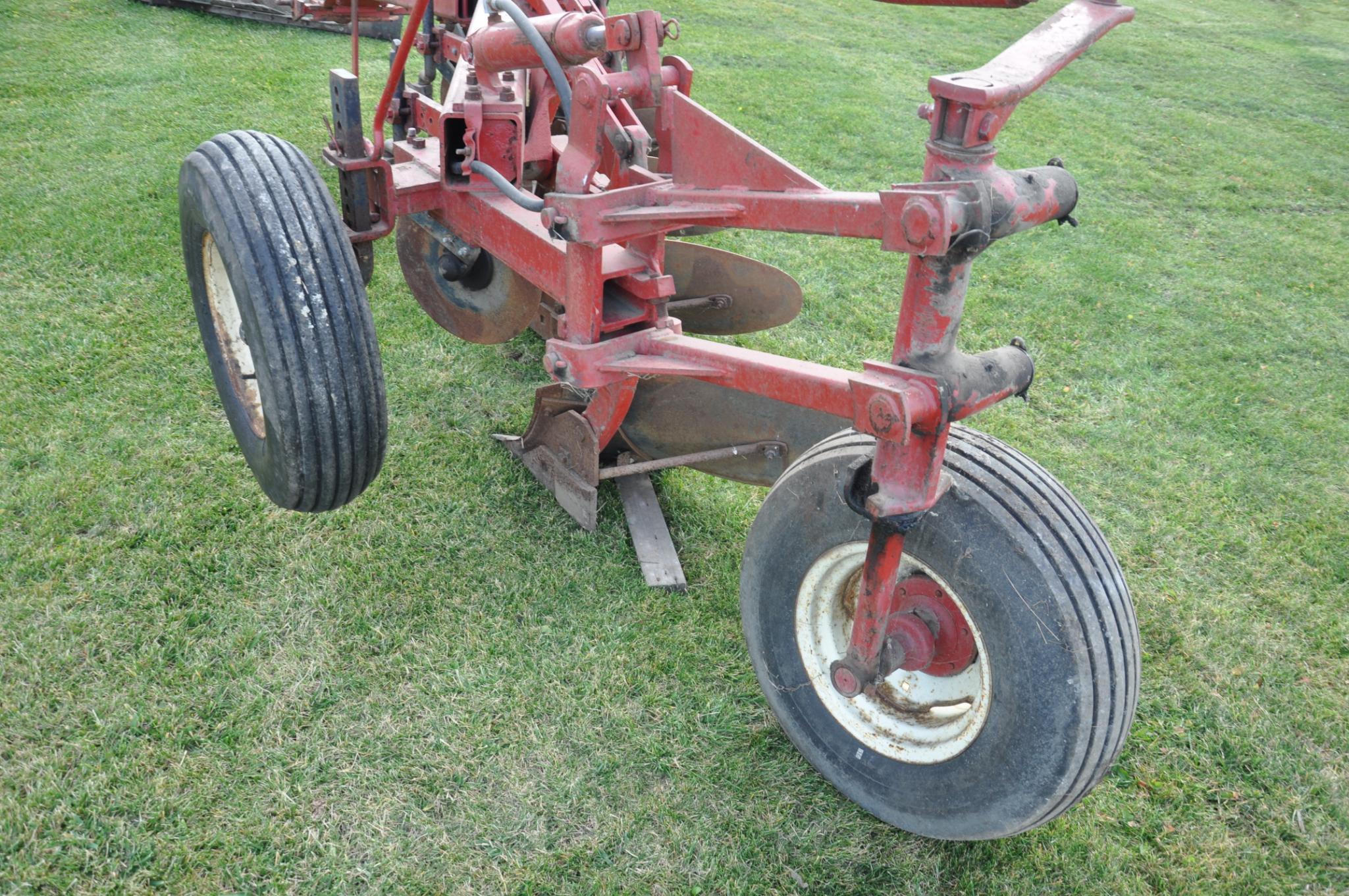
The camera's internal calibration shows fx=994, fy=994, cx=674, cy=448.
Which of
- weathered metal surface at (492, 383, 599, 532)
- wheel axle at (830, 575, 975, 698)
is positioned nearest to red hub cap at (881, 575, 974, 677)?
wheel axle at (830, 575, 975, 698)

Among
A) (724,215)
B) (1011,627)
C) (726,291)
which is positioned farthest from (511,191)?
(1011,627)

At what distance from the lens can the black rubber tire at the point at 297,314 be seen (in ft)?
7.91

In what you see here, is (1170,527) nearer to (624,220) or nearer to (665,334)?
(665,334)

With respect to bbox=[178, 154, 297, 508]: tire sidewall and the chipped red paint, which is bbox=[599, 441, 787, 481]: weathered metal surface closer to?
the chipped red paint

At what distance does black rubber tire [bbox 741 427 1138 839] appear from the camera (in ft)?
6.42

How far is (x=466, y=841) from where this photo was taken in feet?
7.36

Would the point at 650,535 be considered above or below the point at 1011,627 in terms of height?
below

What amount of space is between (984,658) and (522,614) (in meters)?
1.34

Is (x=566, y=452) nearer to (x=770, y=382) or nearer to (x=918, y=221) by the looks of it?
(x=770, y=382)

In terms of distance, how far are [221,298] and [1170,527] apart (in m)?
3.21

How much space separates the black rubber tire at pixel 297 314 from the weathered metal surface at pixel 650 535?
2.81ft

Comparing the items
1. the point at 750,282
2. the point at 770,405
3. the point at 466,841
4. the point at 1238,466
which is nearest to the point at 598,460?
the point at 770,405

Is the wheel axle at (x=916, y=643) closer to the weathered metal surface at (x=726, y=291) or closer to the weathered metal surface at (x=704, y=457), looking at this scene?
the weathered metal surface at (x=704, y=457)

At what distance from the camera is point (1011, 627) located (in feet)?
6.55
